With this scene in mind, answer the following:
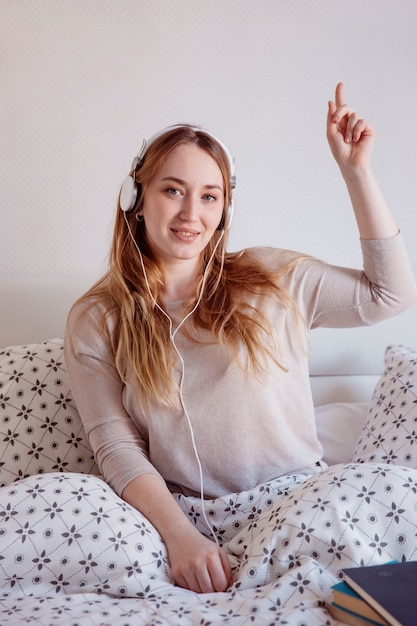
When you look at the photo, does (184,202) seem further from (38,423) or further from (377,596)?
(377,596)

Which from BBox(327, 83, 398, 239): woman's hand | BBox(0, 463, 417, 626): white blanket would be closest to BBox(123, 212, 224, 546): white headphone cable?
BBox(0, 463, 417, 626): white blanket

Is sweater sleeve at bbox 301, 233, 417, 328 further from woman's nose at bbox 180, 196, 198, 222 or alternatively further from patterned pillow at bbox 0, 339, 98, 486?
patterned pillow at bbox 0, 339, 98, 486

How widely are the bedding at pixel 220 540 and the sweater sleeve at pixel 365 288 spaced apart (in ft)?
1.01

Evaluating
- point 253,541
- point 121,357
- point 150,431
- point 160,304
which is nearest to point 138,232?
point 160,304

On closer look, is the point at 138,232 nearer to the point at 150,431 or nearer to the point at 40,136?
the point at 150,431

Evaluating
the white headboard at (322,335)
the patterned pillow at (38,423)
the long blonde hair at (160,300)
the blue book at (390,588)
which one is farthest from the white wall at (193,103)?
the blue book at (390,588)

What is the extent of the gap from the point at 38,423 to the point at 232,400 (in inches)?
17.4

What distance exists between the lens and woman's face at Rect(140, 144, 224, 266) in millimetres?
1466

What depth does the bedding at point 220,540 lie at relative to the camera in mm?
1067

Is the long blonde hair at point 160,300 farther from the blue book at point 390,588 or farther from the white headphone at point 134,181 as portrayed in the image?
the blue book at point 390,588

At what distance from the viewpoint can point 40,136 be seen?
2.00 metres

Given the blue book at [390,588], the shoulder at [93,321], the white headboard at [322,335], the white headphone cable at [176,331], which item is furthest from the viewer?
the white headboard at [322,335]

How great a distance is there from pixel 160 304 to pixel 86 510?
45cm

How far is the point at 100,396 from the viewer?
148 cm
